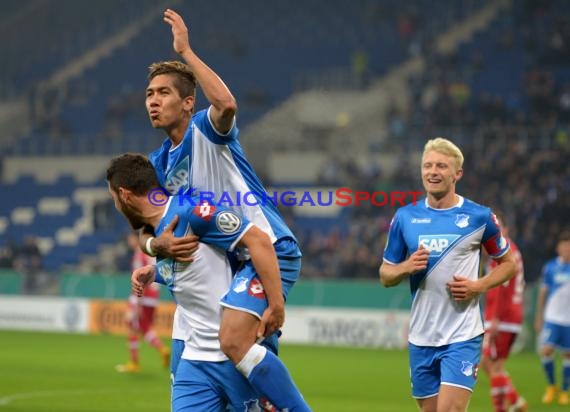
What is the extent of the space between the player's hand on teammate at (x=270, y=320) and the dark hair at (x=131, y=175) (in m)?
0.85

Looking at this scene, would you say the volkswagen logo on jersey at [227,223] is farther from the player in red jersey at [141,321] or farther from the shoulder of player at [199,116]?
the player in red jersey at [141,321]

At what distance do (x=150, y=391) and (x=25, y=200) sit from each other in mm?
21157

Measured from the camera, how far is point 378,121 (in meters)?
33.0

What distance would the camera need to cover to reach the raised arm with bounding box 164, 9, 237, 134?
5551 millimetres

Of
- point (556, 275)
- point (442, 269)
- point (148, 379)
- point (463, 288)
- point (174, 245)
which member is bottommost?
point (148, 379)

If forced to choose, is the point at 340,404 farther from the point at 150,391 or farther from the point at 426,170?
the point at 426,170

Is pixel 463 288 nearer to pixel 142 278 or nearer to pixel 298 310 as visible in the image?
pixel 142 278

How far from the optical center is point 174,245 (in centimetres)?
554

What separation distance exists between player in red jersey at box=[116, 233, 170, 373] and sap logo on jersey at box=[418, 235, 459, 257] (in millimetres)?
9030

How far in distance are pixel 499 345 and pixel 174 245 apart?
719cm

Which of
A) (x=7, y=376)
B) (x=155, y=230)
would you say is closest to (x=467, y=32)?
(x=7, y=376)

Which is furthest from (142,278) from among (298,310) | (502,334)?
(298,310)

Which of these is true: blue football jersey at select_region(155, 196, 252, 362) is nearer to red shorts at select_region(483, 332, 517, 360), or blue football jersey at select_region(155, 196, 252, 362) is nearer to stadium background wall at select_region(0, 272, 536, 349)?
red shorts at select_region(483, 332, 517, 360)

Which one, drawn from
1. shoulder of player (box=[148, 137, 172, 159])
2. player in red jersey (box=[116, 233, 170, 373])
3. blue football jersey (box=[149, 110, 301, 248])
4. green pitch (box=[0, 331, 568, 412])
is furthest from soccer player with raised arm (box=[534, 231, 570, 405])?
blue football jersey (box=[149, 110, 301, 248])
